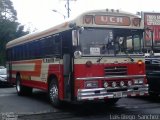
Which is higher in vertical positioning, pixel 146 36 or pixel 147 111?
pixel 146 36

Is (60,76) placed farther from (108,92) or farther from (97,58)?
(108,92)

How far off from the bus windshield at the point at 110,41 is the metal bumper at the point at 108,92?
1.14 meters

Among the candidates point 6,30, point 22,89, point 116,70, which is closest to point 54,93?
point 116,70

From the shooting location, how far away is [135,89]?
1245 centimetres

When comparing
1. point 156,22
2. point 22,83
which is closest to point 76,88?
point 22,83

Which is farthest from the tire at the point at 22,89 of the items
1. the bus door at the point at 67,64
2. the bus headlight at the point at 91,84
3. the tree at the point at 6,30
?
the tree at the point at 6,30

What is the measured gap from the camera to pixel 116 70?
12305 mm

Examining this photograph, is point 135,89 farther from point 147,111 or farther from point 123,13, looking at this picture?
point 123,13

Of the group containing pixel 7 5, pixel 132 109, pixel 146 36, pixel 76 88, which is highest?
pixel 7 5

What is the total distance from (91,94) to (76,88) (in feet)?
1.72

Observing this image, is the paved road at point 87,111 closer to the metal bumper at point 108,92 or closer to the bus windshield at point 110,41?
the metal bumper at point 108,92

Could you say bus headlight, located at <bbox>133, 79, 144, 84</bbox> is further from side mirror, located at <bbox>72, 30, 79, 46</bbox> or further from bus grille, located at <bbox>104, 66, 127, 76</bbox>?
side mirror, located at <bbox>72, 30, 79, 46</bbox>

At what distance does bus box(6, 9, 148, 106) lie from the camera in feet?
38.9

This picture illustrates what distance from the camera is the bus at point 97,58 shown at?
11844mm
